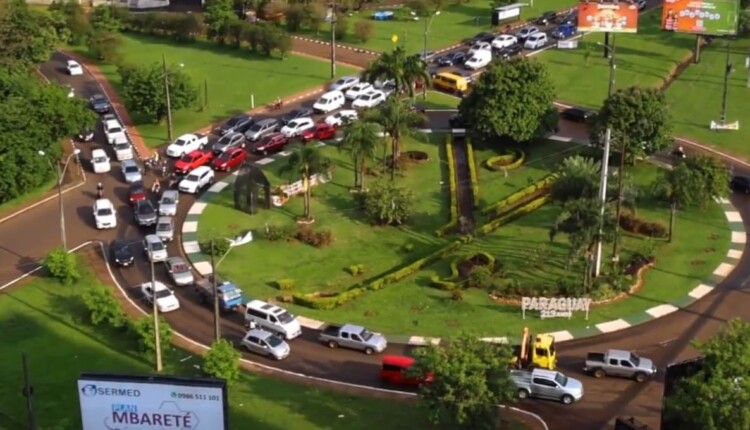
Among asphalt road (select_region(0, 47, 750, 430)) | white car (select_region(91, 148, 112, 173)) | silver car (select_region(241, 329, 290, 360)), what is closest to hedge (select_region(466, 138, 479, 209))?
asphalt road (select_region(0, 47, 750, 430))

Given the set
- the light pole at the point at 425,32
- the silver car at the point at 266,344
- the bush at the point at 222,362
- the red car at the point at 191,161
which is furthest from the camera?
the light pole at the point at 425,32

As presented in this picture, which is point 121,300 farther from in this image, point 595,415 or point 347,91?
point 347,91

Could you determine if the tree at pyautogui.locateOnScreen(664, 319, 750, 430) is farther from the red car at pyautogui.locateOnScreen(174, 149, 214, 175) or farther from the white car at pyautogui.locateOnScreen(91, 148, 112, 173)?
the white car at pyautogui.locateOnScreen(91, 148, 112, 173)

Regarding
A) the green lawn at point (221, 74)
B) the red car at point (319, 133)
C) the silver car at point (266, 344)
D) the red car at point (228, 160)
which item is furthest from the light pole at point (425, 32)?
the silver car at point (266, 344)

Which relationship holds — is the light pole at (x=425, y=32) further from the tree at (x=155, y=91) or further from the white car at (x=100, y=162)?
the white car at (x=100, y=162)

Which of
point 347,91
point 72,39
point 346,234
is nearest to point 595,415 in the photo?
point 346,234

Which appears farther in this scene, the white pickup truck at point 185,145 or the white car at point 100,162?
the white pickup truck at point 185,145
